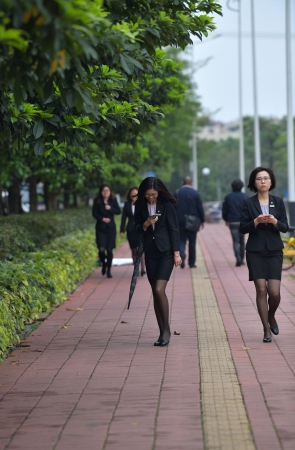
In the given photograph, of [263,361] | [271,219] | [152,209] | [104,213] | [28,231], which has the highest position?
[152,209]

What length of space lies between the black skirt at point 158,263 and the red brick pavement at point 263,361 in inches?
38.1

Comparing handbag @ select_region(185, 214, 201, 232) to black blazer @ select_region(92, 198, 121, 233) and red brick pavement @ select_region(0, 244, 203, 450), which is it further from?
red brick pavement @ select_region(0, 244, 203, 450)

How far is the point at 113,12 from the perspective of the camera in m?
6.93

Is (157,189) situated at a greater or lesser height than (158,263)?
greater

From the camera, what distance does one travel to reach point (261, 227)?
31.4 ft

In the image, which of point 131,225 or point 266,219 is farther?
point 131,225

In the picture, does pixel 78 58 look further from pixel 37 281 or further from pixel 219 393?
pixel 37 281

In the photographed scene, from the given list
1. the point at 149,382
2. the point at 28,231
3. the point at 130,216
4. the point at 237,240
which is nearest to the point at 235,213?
the point at 237,240

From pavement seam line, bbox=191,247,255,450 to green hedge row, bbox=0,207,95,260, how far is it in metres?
3.67

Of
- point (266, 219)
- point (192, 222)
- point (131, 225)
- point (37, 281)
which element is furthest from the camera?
point (192, 222)

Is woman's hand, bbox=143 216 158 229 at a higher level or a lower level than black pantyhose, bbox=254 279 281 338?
higher

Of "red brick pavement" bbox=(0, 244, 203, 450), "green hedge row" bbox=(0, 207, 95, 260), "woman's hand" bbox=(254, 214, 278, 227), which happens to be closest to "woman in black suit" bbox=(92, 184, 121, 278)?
"green hedge row" bbox=(0, 207, 95, 260)

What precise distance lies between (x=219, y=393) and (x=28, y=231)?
1075 centimetres

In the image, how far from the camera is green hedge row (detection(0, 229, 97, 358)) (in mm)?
9750
